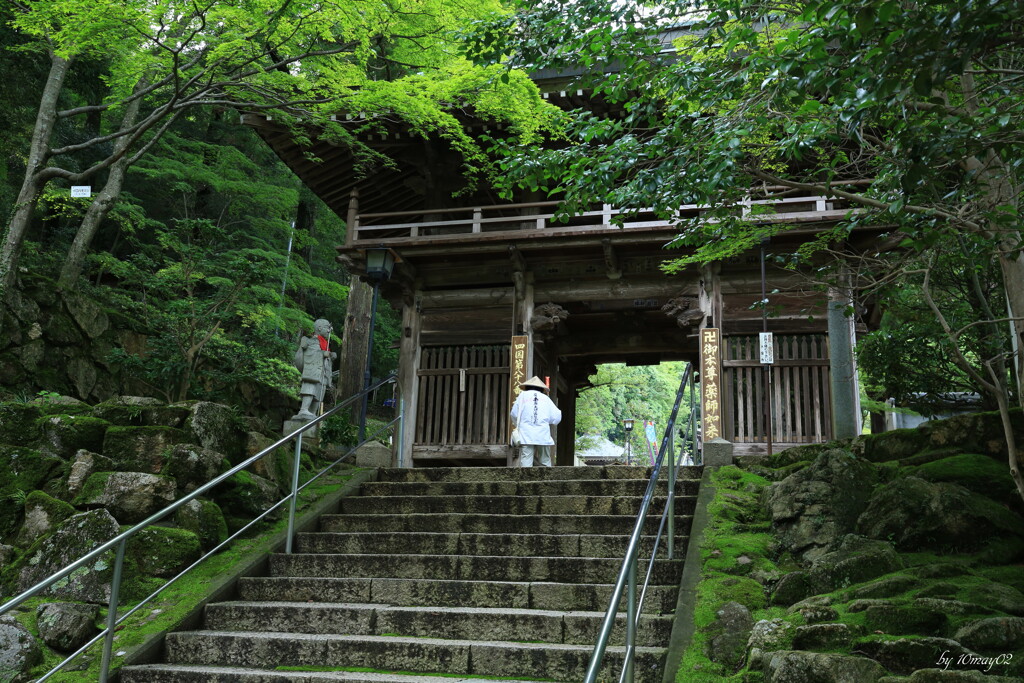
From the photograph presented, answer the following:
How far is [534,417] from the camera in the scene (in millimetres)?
9805

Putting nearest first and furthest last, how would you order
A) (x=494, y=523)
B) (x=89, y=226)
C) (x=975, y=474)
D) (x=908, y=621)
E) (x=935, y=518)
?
1. (x=908, y=621)
2. (x=935, y=518)
3. (x=975, y=474)
4. (x=494, y=523)
5. (x=89, y=226)

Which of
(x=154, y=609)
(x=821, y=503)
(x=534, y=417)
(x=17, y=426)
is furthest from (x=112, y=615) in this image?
(x=534, y=417)

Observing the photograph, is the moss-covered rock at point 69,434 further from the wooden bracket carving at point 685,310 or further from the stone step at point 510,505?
the wooden bracket carving at point 685,310

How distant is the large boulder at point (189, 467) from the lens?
6949 mm

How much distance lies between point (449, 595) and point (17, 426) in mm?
4435

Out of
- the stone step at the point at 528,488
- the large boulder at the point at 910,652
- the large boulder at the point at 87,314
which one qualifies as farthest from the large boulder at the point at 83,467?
the large boulder at the point at 87,314

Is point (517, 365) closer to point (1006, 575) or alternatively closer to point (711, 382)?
point (711, 382)

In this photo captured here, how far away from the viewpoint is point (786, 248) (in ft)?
36.3

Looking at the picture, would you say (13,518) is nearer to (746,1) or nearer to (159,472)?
(159,472)

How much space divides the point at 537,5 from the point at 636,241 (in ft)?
17.2

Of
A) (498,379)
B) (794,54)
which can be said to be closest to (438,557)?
(794,54)

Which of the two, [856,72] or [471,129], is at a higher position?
[471,129]

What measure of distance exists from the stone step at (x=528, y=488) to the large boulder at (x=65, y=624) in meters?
3.20

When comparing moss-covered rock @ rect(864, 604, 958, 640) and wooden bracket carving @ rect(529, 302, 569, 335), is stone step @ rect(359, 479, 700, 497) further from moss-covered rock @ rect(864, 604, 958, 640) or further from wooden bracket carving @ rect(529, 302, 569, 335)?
wooden bracket carving @ rect(529, 302, 569, 335)
